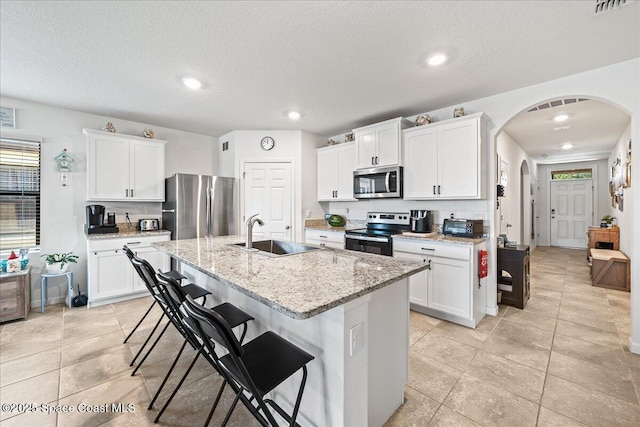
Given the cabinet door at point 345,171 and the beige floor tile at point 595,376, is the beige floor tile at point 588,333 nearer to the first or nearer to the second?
the beige floor tile at point 595,376

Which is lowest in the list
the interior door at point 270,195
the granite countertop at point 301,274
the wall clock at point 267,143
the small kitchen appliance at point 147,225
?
the granite countertop at point 301,274

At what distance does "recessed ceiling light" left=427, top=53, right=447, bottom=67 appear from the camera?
227 centimetres

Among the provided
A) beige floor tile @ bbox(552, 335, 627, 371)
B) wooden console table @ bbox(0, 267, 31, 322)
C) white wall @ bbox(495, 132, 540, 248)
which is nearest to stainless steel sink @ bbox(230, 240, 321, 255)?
beige floor tile @ bbox(552, 335, 627, 371)

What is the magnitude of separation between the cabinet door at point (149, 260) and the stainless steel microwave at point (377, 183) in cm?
295

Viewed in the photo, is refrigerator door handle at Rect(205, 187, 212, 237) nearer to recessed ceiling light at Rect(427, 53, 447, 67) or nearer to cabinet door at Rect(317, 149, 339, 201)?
cabinet door at Rect(317, 149, 339, 201)

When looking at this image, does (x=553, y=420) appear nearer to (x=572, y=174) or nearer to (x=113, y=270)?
(x=113, y=270)

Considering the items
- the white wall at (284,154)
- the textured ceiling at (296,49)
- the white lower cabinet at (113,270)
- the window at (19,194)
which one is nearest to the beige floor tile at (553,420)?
the textured ceiling at (296,49)

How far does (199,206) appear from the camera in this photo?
13.5 ft

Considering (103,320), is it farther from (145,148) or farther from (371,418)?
(371,418)

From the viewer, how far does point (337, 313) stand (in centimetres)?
117

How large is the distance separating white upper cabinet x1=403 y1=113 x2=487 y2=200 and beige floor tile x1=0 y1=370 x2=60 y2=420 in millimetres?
3800

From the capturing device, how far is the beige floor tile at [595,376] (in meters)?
1.83

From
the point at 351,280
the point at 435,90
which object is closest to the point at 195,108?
the point at 435,90

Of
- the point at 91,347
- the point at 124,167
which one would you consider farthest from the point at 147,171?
the point at 91,347
